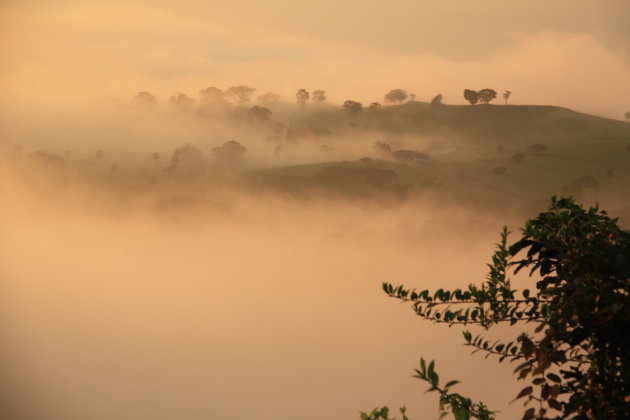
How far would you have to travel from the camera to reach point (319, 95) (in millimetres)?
30172

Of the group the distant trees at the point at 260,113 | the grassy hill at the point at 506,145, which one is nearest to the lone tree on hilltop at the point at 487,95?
the grassy hill at the point at 506,145

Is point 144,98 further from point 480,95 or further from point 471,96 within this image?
point 480,95

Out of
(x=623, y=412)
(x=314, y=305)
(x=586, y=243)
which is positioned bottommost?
(x=623, y=412)

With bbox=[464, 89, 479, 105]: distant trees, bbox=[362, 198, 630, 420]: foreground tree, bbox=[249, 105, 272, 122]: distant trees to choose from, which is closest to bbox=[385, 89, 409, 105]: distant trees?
bbox=[464, 89, 479, 105]: distant trees

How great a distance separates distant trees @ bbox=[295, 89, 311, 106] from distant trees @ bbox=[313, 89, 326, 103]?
0.31 meters

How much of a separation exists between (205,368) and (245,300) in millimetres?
Answer: 4945

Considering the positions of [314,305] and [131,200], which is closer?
[131,200]

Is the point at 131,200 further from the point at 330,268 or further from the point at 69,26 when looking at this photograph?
the point at 330,268

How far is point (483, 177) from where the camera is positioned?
30.3 m

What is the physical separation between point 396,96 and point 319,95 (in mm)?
3263

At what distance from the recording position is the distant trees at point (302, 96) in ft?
97.7

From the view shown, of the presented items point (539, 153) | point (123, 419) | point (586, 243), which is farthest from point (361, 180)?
point (586, 243)

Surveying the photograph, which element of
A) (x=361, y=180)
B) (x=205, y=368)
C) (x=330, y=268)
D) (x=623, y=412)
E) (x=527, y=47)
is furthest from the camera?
(x=205, y=368)

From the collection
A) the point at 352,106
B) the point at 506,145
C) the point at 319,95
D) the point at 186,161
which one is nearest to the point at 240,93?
the point at 319,95
